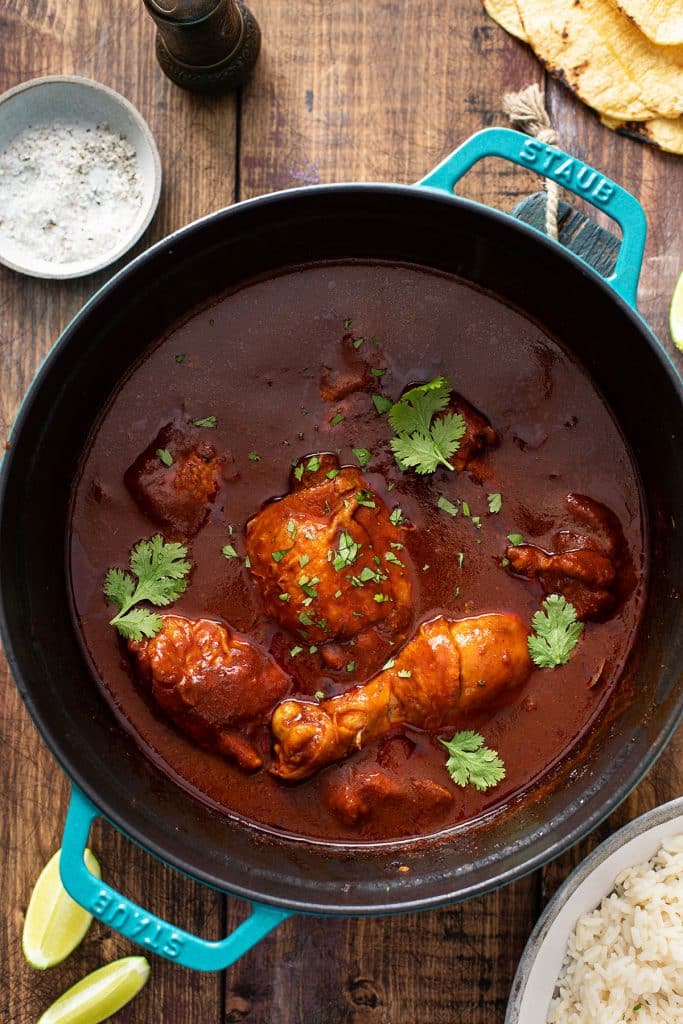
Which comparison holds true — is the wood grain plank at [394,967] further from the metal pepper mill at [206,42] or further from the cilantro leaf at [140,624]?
the metal pepper mill at [206,42]

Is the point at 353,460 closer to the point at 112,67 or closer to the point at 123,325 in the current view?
the point at 123,325

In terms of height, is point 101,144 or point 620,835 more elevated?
point 101,144

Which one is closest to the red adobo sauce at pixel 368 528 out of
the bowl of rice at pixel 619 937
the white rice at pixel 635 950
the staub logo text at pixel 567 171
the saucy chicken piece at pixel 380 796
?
the saucy chicken piece at pixel 380 796

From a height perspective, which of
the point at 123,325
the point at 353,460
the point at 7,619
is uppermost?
the point at 123,325

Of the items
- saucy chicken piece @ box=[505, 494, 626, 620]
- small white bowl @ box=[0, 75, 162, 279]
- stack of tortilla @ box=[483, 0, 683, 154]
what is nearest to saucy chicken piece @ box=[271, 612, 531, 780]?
saucy chicken piece @ box=[505, 494, 626, 620]

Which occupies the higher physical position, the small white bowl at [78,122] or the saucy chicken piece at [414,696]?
the small white bowl at [78,122]

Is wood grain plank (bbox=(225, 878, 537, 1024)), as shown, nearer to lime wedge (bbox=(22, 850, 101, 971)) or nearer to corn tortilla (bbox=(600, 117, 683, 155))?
lime wedge (bbox=(22, 850, 101, 971))

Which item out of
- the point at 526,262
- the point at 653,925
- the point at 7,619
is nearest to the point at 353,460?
the point at 526,262
